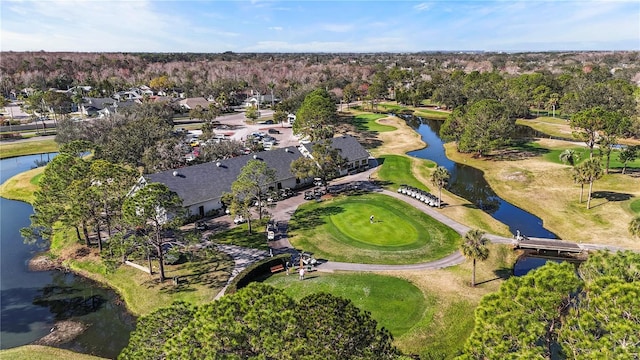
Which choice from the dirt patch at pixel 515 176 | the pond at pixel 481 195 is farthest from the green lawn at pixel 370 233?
the dirt patch at pixel 515 176

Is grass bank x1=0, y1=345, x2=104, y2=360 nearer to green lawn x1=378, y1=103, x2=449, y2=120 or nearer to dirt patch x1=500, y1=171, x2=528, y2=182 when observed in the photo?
dirt patch x1=500, y1=171, x2=528, y2=182

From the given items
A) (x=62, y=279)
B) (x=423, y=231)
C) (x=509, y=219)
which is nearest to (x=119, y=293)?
(x=62, y=279)

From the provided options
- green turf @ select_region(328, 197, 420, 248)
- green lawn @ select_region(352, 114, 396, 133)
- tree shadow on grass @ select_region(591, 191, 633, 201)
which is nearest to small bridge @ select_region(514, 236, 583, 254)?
green turf @ select_region(328, 197, 420, 248)

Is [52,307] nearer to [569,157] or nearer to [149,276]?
[149,276]

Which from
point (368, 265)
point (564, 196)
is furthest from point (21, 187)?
point (564, 196)

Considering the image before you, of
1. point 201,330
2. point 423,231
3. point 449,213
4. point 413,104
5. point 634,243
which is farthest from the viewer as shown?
point 413,104

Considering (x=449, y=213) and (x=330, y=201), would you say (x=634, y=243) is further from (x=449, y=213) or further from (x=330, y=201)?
(x=330, y=201)
